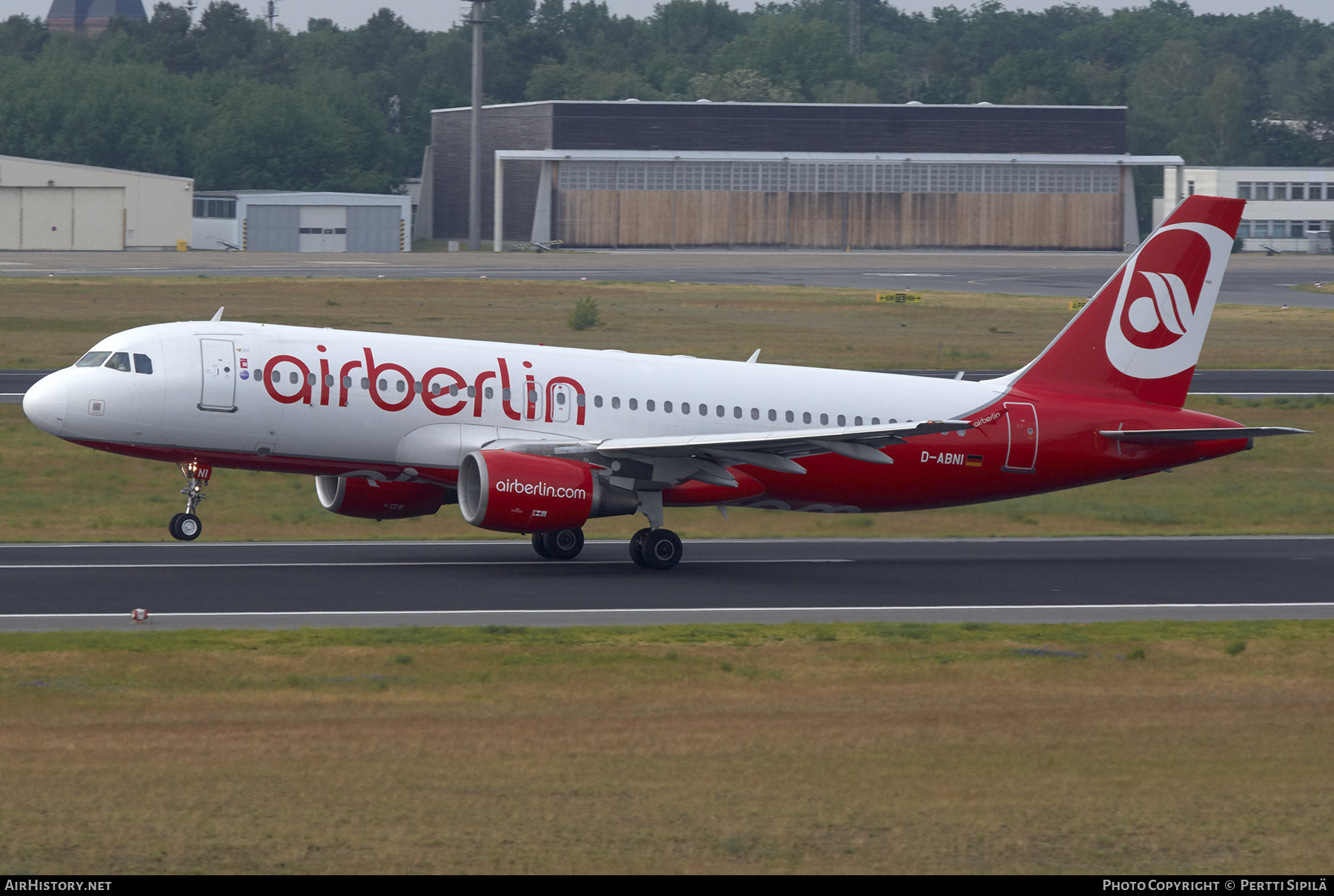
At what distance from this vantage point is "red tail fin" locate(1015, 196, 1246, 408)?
35.2 m

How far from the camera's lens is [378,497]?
3269cm

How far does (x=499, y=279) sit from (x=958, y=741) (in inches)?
3678

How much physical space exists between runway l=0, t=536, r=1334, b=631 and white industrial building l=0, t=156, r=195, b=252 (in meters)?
122

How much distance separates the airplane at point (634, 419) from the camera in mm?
30656

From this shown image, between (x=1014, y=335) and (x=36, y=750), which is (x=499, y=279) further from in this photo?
(x=36, y=750)

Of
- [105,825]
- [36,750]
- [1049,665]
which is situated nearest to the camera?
[105,825]

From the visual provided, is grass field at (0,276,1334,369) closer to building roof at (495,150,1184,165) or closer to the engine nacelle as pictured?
the engine nacelle

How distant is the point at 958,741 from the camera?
1911cm

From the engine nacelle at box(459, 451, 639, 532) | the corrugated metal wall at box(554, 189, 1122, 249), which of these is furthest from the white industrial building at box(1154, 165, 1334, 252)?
the engine nacelle at box(459, 451, 639, 532)

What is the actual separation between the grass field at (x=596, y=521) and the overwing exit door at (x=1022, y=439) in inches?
182

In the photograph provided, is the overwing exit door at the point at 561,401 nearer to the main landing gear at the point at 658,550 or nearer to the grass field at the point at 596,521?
the main landing gear at the point at 658,550

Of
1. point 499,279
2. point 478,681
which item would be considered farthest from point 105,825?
point 499,279

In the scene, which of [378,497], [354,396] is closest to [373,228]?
[378,497]

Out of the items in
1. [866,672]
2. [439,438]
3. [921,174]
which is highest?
[921,174]
